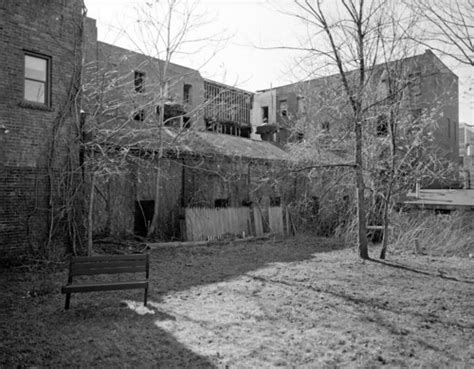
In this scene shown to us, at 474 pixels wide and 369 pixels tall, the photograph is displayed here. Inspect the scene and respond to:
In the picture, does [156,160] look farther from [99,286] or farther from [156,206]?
[99,286]

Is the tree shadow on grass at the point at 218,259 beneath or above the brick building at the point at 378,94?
beneath

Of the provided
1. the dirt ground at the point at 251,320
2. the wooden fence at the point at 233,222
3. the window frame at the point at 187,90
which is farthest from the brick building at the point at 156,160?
the window frame at the point at 187,90

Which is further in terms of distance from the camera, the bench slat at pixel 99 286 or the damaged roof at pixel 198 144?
the damaged roof at pixel 198 144

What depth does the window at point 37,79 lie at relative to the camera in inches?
389

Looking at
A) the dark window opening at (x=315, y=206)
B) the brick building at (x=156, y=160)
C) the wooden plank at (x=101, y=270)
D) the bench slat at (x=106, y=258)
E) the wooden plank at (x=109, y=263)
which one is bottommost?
the wooden plank at (x=101, y=270)

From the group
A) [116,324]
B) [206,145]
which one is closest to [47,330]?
[116,324]

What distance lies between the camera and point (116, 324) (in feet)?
18.2

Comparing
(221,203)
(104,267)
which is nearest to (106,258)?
(104,267)

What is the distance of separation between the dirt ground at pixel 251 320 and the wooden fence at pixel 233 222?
182 inches

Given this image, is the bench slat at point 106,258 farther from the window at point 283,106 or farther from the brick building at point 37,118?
the window at point 283,106

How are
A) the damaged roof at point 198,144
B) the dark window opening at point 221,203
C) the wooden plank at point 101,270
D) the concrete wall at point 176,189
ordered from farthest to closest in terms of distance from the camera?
1. the dark window opening at point 221,203
2. the damaged roof at point 198,144
3. the concrete wall at point 176,189
4. the wooden plank at point 101,270

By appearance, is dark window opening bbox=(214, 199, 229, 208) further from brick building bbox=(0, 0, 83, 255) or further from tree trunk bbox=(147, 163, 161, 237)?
brick building bbox=(0, 0, 83, 255)

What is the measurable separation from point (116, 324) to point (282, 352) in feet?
7.98

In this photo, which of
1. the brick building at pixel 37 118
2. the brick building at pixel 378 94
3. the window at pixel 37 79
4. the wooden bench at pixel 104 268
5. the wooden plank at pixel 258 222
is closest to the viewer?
the wooden bench at pixel 104 268
